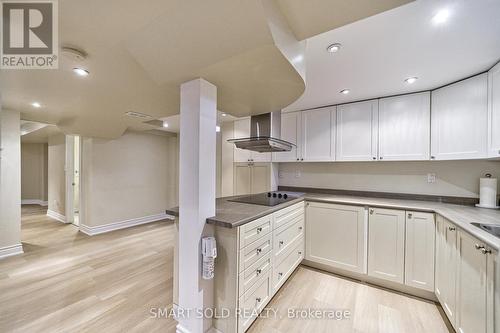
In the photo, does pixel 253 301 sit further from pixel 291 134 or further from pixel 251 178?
pixel 291 134

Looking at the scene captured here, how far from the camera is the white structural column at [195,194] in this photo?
4.61 feet

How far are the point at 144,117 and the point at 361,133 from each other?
3.36 metres

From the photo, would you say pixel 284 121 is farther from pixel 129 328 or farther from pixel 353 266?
pixel 129 328

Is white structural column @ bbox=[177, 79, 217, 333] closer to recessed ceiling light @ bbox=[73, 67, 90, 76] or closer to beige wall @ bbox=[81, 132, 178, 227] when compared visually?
recessed ceiling light @ bbox=[73, 67, 90, 76]

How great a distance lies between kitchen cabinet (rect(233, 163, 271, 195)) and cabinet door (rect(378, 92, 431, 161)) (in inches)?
67.3

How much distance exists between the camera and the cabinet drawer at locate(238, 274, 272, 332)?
57.3 inches

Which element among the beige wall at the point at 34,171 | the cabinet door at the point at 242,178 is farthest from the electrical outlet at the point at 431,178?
the beige wall at the point at 34,171

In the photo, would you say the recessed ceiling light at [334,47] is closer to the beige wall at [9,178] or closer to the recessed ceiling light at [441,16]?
the recessed ceiling light at [441,16]

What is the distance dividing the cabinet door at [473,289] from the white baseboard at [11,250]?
5236mm

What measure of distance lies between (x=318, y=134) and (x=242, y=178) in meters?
1.56

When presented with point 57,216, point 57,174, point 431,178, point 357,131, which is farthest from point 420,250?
point 57,174

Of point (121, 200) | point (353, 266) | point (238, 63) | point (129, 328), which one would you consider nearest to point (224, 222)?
point (238, 63)

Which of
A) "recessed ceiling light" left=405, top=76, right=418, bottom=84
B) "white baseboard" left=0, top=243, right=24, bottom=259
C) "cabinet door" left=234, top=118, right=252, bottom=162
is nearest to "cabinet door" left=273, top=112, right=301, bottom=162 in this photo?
"cabinet door" left=234, top=118, right=252, bottom=162

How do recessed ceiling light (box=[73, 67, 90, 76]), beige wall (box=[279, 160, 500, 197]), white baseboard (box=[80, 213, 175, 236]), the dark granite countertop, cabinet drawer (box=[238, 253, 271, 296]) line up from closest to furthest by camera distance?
the dark granite countertop < cabinet drawer (box=[238, 253, 271, 296]) < recessed ceiling light (box=[73, 67, 90, 76]) < beige wall (box=[279, 160, 500, 197]) < white baseboard (box=[80, 213, 175, 236])
